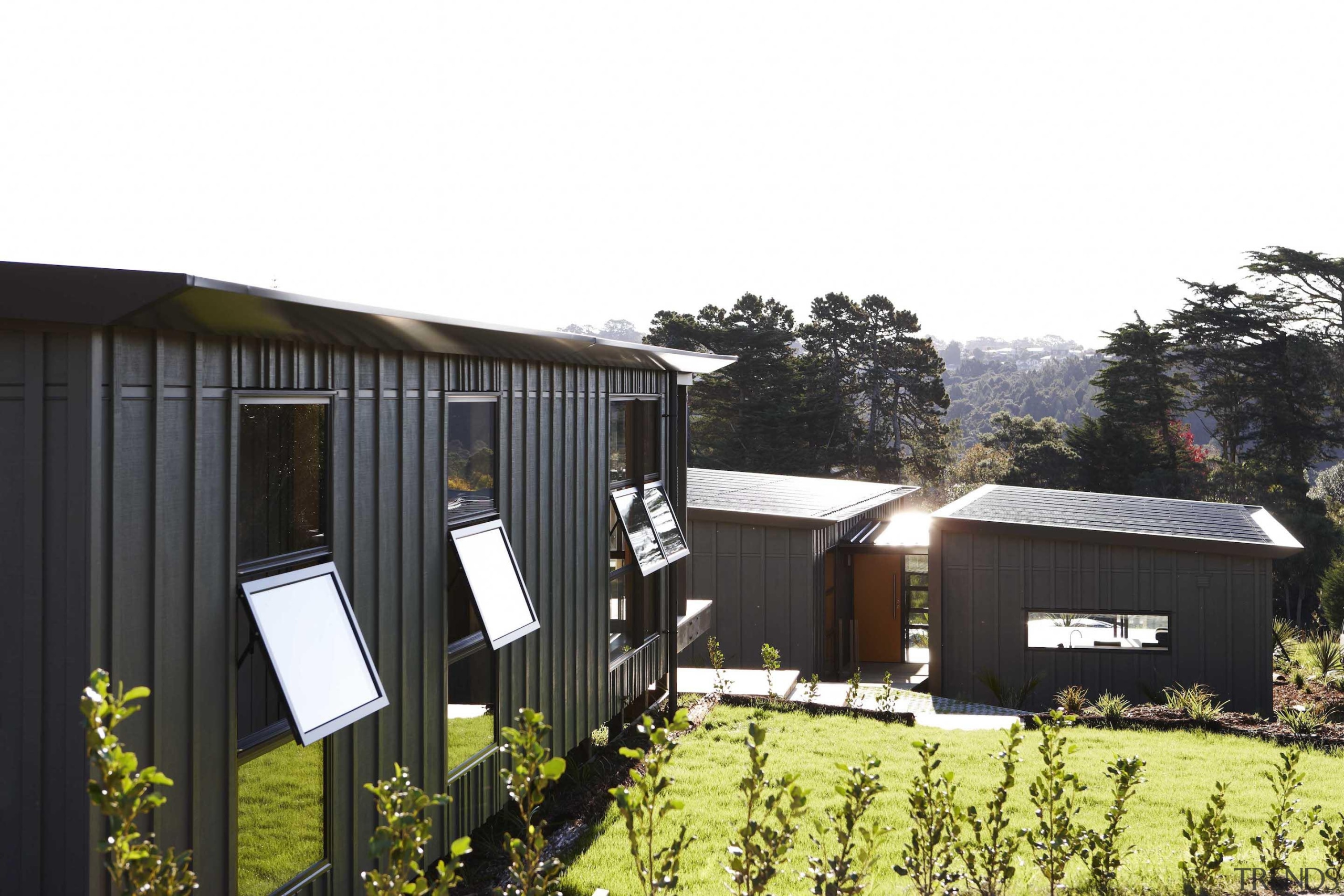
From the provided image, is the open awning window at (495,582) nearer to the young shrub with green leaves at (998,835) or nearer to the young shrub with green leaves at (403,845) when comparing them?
the young shrub with green leaves at (998,835)

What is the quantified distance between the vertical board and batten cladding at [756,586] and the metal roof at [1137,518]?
2.17 m

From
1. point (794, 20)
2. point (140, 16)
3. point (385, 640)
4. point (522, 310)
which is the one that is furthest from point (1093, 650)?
point (140, 16)

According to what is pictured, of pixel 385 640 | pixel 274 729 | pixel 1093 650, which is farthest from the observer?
pixel 1093 650

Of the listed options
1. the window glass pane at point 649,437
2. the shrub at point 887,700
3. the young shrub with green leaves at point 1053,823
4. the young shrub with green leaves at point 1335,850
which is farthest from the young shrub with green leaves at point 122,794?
the shrub at point 887,700

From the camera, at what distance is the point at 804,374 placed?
4206cm

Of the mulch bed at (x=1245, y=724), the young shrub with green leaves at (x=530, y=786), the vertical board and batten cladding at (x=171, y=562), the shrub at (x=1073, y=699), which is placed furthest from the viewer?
the shrub at (x=1073, y=699)

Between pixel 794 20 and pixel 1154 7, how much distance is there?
353 cm

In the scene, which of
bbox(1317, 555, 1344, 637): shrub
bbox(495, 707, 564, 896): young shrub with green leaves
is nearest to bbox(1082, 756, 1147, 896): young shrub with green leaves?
bbox(495, 707, 564, 896): young shrub with green leaves

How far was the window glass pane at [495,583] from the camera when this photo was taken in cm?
621

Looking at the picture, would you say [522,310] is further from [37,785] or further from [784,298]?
[784,298]

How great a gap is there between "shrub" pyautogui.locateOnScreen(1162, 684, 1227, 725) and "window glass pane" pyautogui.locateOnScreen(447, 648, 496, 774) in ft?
29.7

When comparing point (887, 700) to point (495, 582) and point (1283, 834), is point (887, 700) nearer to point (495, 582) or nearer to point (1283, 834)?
point (1283, 834)

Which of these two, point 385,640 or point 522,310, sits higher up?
point 522,310

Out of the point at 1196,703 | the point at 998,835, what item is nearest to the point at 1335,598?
the point at 1196,703
